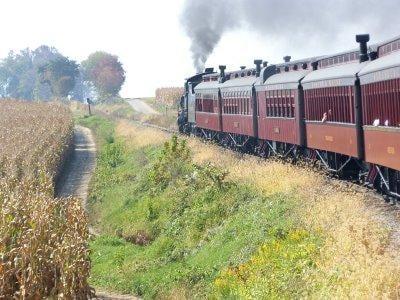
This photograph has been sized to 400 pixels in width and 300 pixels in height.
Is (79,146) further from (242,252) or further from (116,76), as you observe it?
(116,76)

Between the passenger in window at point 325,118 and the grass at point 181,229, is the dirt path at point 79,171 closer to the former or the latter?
the grass at point 181,229

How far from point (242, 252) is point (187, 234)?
583cm

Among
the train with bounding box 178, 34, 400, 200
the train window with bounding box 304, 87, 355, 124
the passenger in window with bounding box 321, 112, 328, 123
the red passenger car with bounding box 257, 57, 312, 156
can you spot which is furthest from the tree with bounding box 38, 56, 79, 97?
the passenger in window with bounding box 321, 112, 328, 123

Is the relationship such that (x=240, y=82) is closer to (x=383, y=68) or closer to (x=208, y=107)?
(x=208, y=107)

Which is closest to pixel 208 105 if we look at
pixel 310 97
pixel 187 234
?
pixel 310 97

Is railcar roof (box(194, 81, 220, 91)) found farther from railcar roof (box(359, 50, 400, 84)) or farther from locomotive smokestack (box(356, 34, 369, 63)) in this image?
railcar roof (box(359, 50, 400, 84))

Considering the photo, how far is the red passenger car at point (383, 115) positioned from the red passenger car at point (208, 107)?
69.8 ft

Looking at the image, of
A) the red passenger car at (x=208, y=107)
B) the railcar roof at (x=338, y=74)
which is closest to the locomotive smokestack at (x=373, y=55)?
the railcar roof at (x=338, y=74)

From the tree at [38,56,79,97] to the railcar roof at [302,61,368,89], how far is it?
118 m

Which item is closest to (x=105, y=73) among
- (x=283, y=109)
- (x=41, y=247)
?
(x=283, y=109)

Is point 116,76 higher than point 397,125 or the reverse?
higher

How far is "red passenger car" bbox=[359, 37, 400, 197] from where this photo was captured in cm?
1614

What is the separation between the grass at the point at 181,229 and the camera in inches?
651

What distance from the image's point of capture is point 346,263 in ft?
39.0
